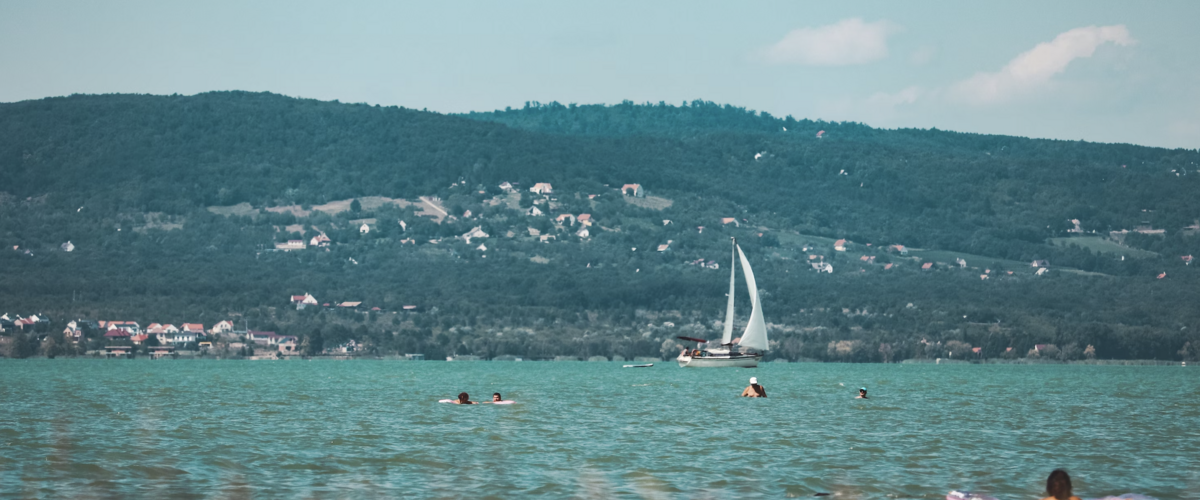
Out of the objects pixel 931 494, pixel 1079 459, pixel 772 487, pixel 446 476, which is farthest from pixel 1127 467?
pixel 446 476

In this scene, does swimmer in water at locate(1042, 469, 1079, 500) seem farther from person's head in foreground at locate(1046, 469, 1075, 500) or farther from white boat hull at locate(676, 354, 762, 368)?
white boat hull at locate(676, 354, 762, 368)

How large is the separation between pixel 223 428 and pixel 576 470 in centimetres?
1708

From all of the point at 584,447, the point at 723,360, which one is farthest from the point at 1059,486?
the point at 723,360

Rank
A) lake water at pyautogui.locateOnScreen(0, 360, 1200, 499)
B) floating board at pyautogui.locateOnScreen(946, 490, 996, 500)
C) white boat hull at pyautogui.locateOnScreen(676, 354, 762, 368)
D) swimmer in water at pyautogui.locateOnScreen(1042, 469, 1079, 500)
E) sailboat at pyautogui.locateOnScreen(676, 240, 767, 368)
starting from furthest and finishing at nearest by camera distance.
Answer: white boat hull at pyautogui.locateOnScreen(676, 354, 762, 368) < sailboat at pyautogui.locateOnScreen(676, 240, 767, 368) < lake water at pyautogui.locateOnScreen(0, 360, 1200, 499) < floating board at pyautogui.locateOnScreen(946, 490, 996, 500) < swimmer in water at pyautogui.locateOnScreen(1042, 469, 1079, 500)

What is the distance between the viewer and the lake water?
31.9 metres

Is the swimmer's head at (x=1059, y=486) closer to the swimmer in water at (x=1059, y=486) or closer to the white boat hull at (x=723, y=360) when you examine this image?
the swimmer in water at (x=1059, y=486)

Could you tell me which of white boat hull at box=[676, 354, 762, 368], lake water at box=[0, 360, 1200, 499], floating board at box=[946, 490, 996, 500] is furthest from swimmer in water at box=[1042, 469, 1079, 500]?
white boat hull at box=[676, 354, 762, 368]

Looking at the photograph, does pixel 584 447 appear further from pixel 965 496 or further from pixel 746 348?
pixel 746 348

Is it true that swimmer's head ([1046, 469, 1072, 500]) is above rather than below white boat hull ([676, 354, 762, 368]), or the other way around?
below

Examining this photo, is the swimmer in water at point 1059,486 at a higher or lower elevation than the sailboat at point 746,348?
lower

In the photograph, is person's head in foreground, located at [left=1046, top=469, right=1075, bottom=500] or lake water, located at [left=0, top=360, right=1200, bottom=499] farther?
lake water, located at [left=0, top=360, right=1200, bottom=499]

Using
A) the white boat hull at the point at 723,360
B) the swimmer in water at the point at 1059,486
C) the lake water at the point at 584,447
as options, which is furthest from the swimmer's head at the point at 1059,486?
the white boat hull at the point at 723,360

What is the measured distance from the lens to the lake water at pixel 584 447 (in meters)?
31.9

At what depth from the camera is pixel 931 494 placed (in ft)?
101
